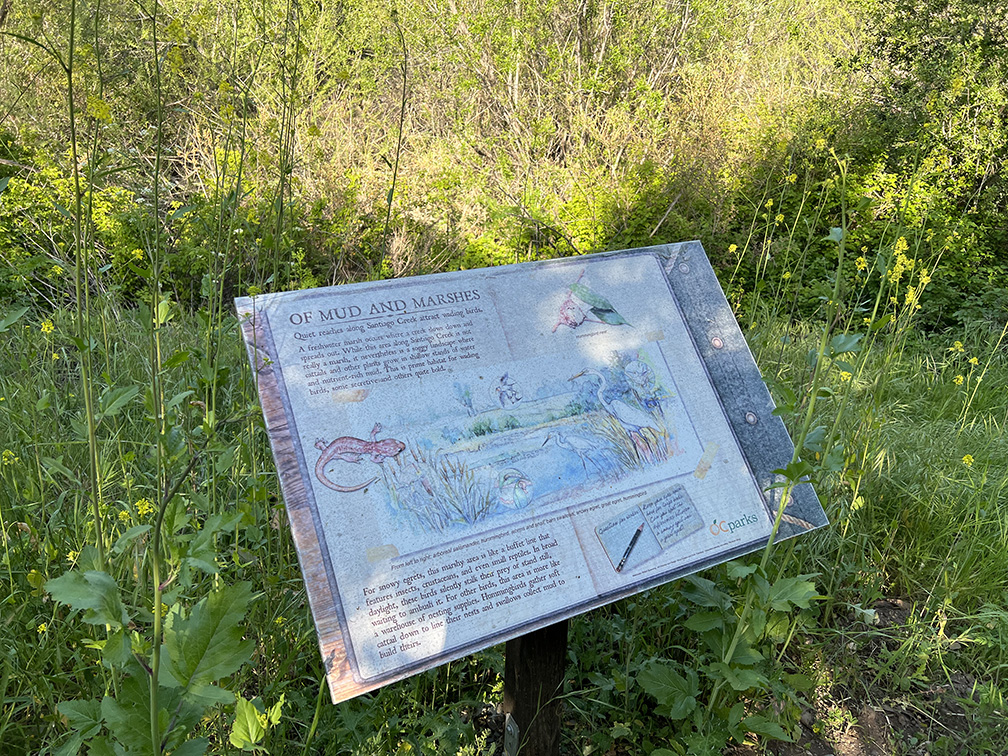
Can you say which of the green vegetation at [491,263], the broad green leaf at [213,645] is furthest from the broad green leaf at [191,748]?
the broad green leaf at [213,645]

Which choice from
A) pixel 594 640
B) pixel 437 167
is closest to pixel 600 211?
pixel 437 167

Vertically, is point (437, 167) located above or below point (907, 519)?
below

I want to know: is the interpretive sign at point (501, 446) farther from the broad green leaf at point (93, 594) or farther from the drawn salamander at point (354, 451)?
the broad green leaf at point (93, 594)

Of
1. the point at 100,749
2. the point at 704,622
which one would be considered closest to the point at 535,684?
the point at 704,622

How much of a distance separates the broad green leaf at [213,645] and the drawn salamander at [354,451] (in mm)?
437

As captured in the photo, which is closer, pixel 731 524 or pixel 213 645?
pixel 213 645

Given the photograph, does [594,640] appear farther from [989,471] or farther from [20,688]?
[989,471]

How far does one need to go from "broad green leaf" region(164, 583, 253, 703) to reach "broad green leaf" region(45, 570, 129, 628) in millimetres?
85

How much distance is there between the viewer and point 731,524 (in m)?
1.69

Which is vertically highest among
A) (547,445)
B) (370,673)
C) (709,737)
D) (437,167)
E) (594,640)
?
(547,445)

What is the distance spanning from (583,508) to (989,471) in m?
2.17

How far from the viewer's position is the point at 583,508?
5.02 ft

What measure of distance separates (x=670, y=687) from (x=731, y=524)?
1.25 feet

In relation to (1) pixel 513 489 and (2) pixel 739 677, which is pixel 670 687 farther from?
(1) pixel 513 489
